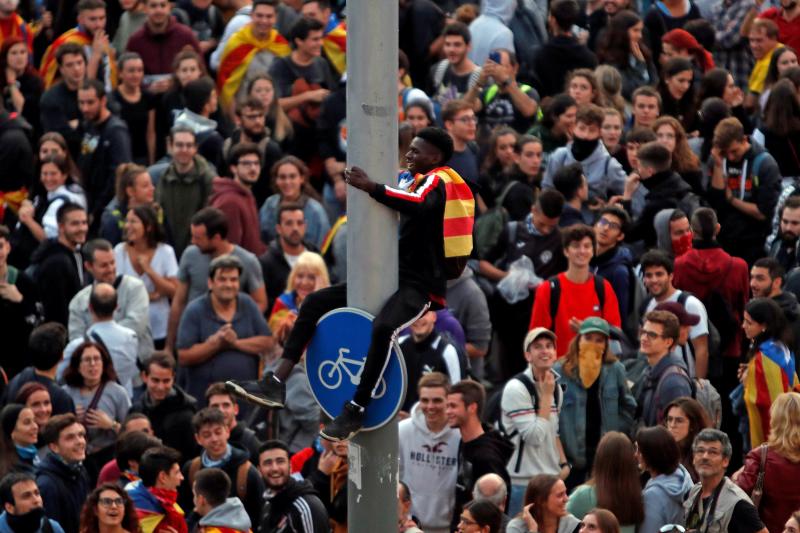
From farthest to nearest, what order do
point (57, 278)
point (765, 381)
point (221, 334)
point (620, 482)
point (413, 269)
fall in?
point (57, 278)
point (221, 334)
point (765, 381)
point (620, 482)
point (413, 269)

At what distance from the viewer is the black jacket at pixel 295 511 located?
11.5 metres

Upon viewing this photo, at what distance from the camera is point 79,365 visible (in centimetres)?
1341

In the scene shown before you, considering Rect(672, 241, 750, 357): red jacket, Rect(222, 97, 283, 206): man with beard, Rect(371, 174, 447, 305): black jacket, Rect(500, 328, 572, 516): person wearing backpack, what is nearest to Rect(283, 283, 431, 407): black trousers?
Rect(371, 174, 447, 305): black jacket

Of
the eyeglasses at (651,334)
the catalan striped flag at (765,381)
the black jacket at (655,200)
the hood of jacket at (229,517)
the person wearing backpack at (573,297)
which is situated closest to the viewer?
the hood of jacket at (229,517)

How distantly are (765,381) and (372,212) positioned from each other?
5890 millimetres

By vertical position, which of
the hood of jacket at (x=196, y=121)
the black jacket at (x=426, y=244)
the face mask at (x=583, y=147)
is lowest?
the hood of jacket at (x=196, y=121)

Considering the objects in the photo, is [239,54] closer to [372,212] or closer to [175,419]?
[175,419]

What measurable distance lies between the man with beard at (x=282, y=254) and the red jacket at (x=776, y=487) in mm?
4869

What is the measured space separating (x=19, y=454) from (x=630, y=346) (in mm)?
4440

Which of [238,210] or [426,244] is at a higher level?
[426,244]

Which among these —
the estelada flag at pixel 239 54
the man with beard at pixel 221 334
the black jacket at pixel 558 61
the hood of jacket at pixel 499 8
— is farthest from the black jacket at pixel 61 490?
the hood of jacket at pixel 499 8

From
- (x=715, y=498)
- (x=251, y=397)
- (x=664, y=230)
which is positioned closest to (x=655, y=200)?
(x=664, y=230)

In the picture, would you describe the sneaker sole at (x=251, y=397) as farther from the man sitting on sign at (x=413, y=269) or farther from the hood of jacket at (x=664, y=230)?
the hood of jacket at (x=664, y=230)

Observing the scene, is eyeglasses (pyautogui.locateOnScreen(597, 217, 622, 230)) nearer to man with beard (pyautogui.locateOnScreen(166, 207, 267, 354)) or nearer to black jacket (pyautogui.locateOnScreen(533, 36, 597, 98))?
man with beard (pyautogui.locateOnScreen(166, 207, 267, 354))
